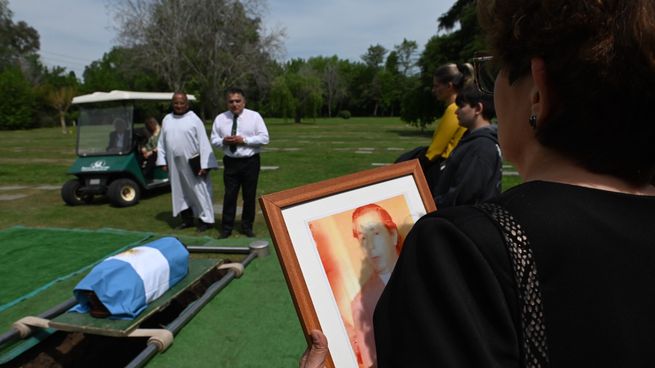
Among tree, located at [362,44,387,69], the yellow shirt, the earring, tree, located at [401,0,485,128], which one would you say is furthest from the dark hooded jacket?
tree, located at [362,44,387,69]

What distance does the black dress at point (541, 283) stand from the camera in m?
0.70

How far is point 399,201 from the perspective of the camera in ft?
4.82

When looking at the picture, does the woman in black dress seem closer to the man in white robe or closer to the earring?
the earring

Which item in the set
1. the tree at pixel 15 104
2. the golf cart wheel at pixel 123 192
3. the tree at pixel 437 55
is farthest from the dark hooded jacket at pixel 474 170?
the tree at pixel 15 104

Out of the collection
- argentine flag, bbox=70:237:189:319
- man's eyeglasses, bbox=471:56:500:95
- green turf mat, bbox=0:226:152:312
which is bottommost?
green turf mat, bbox=0:226:152:312

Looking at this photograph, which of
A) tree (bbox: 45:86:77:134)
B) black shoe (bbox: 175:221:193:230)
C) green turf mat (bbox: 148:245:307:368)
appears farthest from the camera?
tree (bbox: 45:86:77:134)

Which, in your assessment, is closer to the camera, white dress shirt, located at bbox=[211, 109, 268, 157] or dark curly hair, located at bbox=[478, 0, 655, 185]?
dark curly hair, located at bbox=[478, 0, 655, 185]

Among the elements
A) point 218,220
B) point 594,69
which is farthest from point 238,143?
point 594,69

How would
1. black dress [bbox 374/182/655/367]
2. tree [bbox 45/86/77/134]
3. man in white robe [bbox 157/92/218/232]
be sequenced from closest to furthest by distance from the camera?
black dress [bbox 374/182/655/367] < man in white robe [bbox 157/92/218/232] < tree [bbox 45/86/77/134]

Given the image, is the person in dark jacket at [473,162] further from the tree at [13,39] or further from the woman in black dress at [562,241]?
the tree at [13,39]

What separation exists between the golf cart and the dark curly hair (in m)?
8.73

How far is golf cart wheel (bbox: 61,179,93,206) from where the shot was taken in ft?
28.2

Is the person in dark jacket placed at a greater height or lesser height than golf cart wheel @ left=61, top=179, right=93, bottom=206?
greater

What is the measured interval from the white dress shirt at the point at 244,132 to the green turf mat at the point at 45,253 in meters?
1.69
